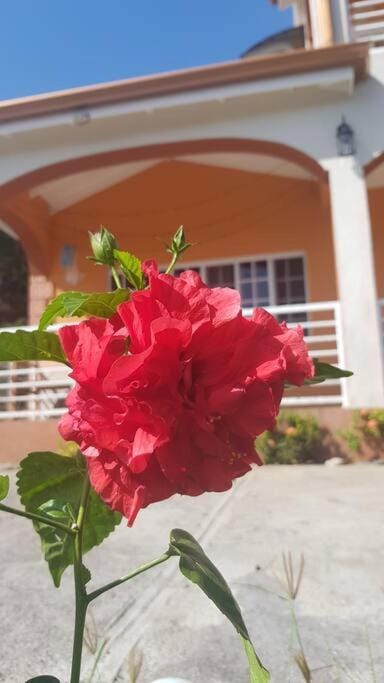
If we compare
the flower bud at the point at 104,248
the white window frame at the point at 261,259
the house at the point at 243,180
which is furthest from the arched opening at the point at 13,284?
the flower bud at the point at 104,248

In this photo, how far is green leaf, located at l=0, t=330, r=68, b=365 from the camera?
0.62 m

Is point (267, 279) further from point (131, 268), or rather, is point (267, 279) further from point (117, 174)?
point (131, 268)

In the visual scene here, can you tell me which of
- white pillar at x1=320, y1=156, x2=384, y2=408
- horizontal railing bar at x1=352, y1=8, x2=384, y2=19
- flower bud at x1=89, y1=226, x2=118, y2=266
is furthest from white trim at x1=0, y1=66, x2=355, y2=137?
flower bud at x1=89, y1=226, x2=118, y2=266

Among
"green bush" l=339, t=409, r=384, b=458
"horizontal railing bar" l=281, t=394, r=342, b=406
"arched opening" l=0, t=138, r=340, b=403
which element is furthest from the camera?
"arched opening" l=0, t=138, r=340, b=403

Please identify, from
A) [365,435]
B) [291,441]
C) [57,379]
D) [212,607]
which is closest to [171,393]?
[212,607]

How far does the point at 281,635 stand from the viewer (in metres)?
1.54

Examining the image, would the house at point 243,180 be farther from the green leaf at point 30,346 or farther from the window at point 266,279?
the green leaf at point 30,346

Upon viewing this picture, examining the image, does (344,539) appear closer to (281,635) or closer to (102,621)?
(281,635)

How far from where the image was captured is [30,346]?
2.09ft

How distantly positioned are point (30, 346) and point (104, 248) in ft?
0.58

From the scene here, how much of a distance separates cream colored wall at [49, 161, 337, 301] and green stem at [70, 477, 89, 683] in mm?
7583

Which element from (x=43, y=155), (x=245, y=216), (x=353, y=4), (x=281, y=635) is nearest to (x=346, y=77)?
(x=353, y=4)

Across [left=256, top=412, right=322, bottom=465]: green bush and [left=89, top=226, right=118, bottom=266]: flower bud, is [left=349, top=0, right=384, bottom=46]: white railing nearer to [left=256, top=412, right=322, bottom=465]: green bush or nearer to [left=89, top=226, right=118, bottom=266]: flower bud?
[left=256, top=412, right=322, bottom=465]: green bush

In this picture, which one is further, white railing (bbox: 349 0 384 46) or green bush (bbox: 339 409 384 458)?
white railing (bbox: 349 0 384 46)
